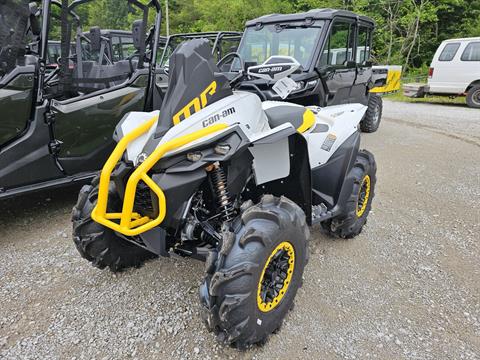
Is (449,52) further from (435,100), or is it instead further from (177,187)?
(177,187)

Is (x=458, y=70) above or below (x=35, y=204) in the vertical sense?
below

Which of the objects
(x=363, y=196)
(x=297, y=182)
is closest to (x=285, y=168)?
(x=297, y=182)

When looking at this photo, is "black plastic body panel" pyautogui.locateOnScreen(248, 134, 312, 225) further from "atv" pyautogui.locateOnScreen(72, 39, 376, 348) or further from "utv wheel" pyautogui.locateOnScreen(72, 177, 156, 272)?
"utv wheel" pyautogui.locateOnScreen(72, 177, 156, 272)

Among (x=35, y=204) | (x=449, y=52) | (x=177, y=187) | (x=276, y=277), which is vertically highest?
(x=177, y=187)

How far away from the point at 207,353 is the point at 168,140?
119cm

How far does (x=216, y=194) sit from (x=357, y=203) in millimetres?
1554

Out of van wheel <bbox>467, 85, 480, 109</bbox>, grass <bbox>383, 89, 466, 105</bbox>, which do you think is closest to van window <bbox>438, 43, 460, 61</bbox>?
van wheel <bbox>467, 85, 480, 109</bbox>

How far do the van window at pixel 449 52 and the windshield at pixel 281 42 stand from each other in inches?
334

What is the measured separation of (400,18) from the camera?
66.3 ft

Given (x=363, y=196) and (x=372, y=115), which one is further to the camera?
(x=372, y=115)

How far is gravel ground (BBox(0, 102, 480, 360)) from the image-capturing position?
2.24m

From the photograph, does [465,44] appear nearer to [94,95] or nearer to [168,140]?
[94,95]

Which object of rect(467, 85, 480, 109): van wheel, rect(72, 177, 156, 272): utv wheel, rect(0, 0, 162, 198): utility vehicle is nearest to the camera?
rect(72, 177, 156, 272): utv wheel

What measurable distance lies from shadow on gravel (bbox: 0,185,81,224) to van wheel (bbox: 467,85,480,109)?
12.0 metres
